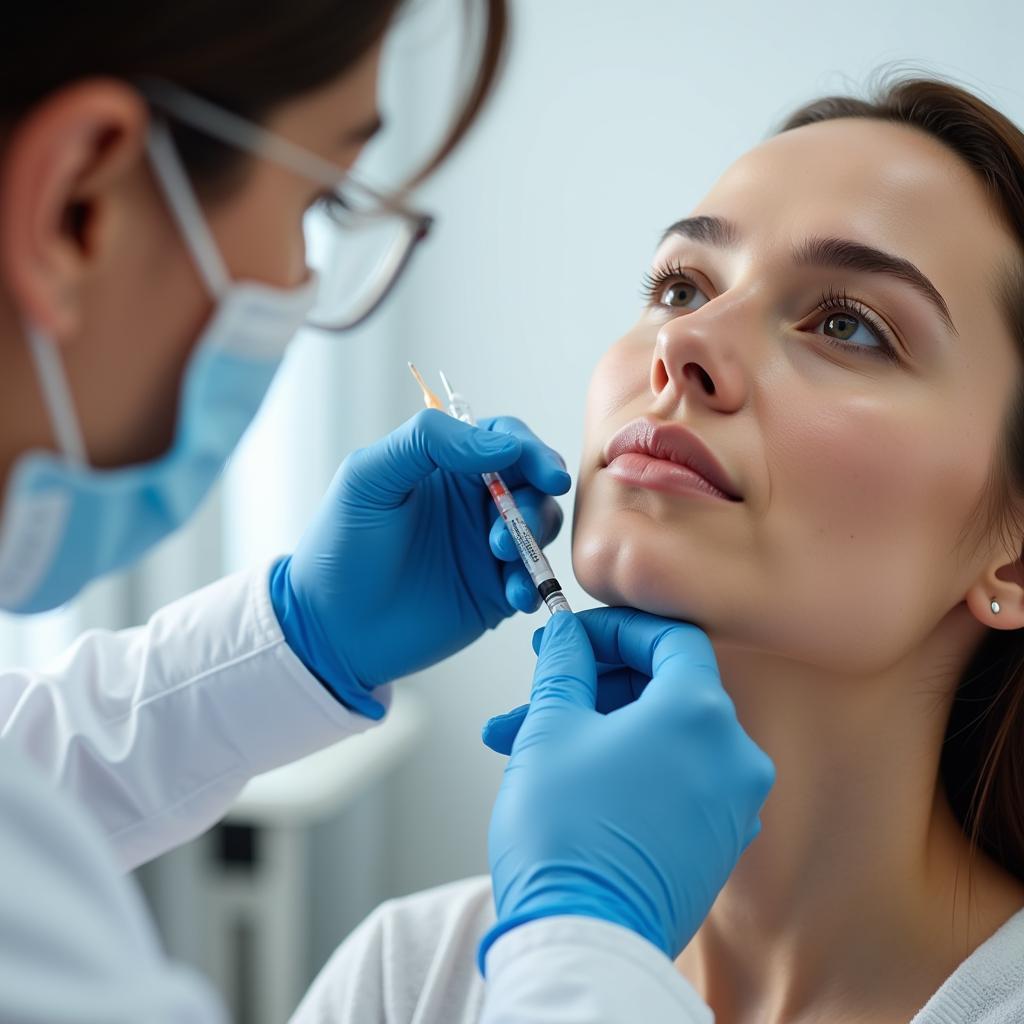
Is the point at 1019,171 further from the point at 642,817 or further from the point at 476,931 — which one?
the point at 476,931

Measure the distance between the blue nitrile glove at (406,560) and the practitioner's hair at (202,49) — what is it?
519mm

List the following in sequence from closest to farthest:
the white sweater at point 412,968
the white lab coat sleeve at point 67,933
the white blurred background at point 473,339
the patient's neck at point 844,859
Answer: the white lab coat sleeve at point 67,933, the patient's neck at point 844,859, the white sweater at point 412,968, the white blurred background at point 473,339

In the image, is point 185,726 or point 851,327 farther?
point 185,726

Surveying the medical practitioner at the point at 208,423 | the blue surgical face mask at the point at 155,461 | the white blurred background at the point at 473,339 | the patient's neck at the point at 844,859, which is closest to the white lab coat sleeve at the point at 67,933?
the medical practitioner at the point at 208,423

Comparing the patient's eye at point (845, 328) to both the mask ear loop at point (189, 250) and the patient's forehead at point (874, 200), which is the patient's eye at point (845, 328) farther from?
the mask ear loop at point (189, 250)

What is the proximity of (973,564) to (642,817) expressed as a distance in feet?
1.67

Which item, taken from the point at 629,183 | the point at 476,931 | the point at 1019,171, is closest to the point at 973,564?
the point at 1019,171

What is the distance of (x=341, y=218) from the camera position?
0.95 m

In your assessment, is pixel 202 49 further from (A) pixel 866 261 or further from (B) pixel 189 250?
(A) pixel 866 261

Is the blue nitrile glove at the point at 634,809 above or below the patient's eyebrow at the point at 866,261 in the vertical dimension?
below

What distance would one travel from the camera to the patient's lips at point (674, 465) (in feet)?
3.71

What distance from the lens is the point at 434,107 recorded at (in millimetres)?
2830

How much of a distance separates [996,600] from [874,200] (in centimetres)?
44

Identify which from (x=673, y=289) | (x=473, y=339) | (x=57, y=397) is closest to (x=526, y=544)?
(x=673, y=289)
